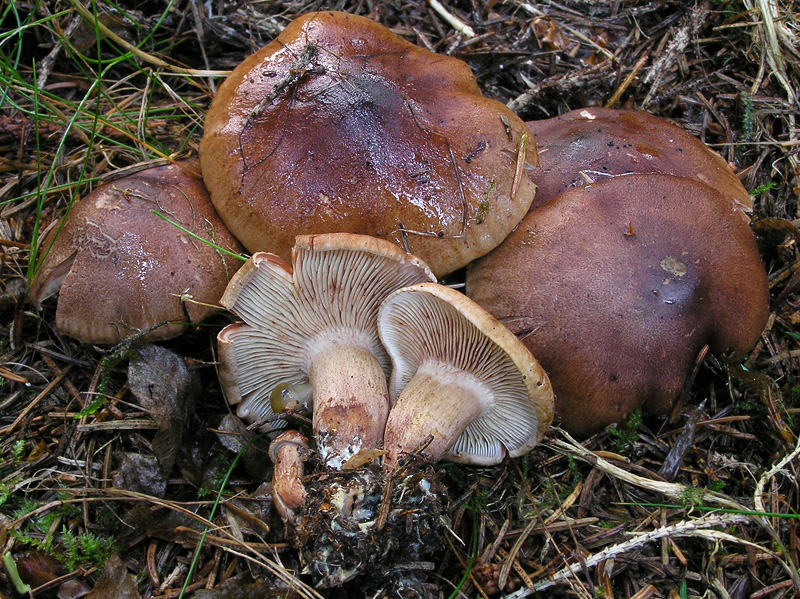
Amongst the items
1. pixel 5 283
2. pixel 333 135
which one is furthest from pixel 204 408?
pixel 333 135

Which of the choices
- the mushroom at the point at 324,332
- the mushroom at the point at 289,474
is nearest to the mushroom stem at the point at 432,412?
the mushroom at the point at 324,332

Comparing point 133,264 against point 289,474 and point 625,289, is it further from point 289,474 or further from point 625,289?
point 625,289

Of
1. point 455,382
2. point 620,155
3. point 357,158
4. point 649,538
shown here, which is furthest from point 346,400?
point 620,155

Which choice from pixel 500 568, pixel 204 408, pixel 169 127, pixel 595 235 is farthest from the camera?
pixel 169 127

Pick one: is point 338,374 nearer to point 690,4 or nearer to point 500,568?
point 500,568

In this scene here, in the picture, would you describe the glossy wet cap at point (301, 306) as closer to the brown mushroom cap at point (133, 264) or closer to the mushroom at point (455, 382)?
the mushroom at point (455, 382)

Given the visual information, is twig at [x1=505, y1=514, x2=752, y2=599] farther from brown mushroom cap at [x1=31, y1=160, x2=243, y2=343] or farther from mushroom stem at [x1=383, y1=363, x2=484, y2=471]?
brown mushroom cap at [x1=31, y1=160, x2=243, y2=343]
